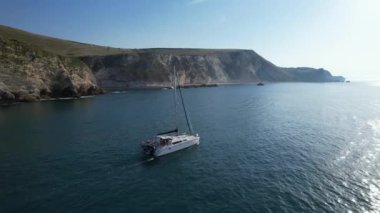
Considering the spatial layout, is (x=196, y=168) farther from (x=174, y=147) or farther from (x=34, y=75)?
(x=34, y=75)

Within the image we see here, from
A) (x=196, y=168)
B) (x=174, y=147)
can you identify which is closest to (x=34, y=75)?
(x=174, y=147)

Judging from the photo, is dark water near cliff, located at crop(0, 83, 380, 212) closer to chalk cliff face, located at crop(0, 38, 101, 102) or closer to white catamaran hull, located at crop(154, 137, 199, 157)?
white catamaran hull, located at crop(154, 137, 199, 157)

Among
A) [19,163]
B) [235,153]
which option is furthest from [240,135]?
[19,163]

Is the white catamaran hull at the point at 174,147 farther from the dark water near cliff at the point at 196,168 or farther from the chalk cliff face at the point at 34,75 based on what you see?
the chalk cliff face at the point at 34,75

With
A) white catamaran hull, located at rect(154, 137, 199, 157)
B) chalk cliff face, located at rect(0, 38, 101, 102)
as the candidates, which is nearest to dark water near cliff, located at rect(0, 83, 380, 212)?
white catamaran hull, located at rect(154, 137, 199, 157)

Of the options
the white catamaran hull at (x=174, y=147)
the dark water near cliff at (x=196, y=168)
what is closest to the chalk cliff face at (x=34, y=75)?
the dark water near cliff at (x=196, y=168)

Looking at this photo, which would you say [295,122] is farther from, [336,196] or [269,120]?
[336,196]
